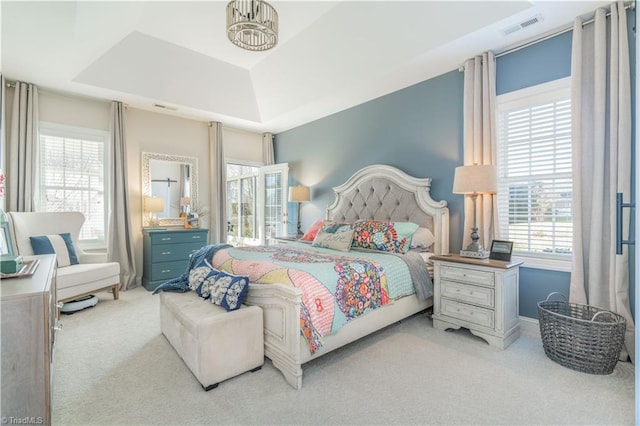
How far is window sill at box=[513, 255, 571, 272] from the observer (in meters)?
2.78

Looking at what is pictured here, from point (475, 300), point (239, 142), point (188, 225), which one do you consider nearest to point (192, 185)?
point (188, 225)

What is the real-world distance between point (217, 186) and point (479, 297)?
444 cm

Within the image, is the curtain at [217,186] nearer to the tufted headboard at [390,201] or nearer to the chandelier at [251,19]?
the tufted headboard at [390,201]

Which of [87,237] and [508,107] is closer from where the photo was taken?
[508,107]

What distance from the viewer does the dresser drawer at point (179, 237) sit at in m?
4.53

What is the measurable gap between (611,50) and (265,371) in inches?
145

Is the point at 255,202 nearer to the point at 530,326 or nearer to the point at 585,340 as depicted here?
the point at 530,326

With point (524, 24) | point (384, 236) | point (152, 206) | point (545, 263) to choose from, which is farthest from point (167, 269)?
point (524, 24)

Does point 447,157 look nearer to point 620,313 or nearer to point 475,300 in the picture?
A: point 475,300

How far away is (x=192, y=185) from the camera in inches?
211

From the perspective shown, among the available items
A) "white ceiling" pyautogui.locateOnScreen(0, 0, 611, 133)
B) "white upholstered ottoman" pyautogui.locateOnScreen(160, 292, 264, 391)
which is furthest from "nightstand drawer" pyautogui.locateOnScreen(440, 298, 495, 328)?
"white ceiling" pyautogui.locateOnScreen(0, 0, 611, 133)

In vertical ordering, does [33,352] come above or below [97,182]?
below

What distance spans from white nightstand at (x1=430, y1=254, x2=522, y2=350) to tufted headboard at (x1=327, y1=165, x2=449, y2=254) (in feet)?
2.02

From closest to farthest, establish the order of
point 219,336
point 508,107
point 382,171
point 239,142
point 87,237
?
point 219,336 < point 508,107 < point 382,171 < point 87,237 < point 239,142
